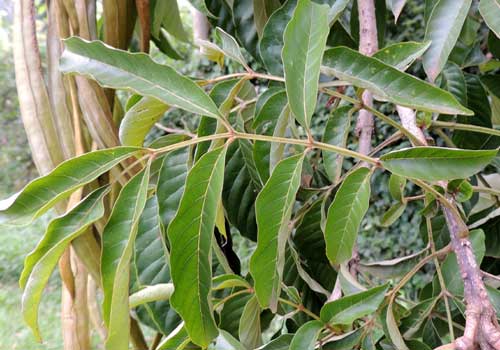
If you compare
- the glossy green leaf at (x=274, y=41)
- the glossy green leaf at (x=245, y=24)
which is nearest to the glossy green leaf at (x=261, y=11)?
the glossy green leaf at (x=245, y=24)

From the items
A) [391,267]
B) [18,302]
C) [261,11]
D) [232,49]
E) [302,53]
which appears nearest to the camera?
[302,53]

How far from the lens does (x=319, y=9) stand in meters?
0.39

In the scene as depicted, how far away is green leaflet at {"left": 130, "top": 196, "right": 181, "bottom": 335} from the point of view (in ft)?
1.77

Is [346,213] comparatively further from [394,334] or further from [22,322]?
[22,322]

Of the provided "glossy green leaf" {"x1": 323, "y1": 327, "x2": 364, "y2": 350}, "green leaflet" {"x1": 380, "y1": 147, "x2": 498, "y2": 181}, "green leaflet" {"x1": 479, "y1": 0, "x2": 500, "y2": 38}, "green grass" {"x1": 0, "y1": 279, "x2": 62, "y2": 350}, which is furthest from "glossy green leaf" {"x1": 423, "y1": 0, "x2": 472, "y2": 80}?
"green grass" {"x1": 0, "y1": 279, "x2": 62, "y2": 350}

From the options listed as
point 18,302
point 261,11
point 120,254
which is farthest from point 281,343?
point 18,302

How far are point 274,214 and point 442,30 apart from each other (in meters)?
0.23

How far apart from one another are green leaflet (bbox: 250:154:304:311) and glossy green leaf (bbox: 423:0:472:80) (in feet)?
0.56

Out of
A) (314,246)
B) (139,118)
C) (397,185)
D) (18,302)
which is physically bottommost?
(18,302)

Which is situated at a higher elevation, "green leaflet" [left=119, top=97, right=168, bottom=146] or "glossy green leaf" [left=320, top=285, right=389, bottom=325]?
"green leaflet" [left=119, top=97, right=168, bottom=146]

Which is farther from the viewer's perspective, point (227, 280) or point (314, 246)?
point (314, 246)

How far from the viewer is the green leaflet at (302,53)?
0.38 meters

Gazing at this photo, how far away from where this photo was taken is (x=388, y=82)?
40cm

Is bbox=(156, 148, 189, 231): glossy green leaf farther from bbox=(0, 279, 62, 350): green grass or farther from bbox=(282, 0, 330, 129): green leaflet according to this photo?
bbox=(0, 279, 62, 350): green grass
